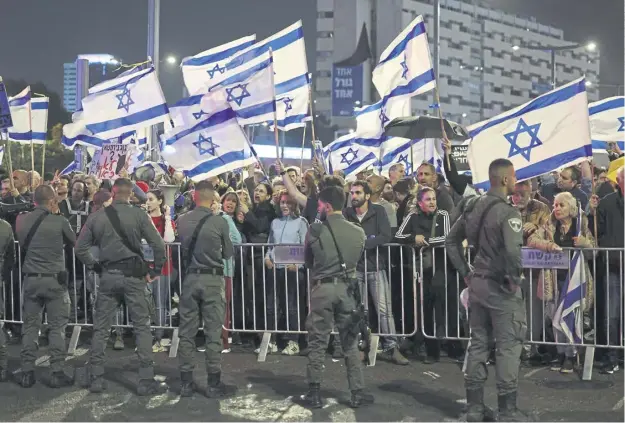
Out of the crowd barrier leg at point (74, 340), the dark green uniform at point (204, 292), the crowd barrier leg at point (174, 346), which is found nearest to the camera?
the dark green uniform at point (204, 292)

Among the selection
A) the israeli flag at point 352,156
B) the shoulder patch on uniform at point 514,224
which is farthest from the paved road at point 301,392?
the israeli flag at point 352,156

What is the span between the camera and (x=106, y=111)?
15.2 m

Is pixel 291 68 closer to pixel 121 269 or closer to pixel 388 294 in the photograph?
pixel 388 294

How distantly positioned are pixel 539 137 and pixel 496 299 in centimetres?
243

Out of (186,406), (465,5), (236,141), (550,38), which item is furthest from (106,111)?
(550,38)

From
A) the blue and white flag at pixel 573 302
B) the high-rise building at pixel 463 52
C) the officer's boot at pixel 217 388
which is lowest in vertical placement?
the officer's boot at pixel 217 388

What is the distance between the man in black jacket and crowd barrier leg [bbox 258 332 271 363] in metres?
1.31

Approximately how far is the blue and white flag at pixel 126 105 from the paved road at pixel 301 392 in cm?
574

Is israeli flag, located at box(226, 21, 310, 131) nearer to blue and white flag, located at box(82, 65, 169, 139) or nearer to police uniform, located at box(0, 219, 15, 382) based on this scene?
blue and white flag, located at box(82, 65, 169, 139)

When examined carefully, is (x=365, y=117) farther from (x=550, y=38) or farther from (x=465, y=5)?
(x=550, y=38)

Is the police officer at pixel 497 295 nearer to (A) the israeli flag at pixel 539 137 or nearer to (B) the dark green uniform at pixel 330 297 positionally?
(B) the dark green uniform at pixel 330 297

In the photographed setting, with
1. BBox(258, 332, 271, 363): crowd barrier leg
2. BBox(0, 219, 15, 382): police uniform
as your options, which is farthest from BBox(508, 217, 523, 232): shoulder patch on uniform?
BBox(0, 219, 15, 382): police uniform

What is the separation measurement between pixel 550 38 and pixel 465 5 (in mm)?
27773

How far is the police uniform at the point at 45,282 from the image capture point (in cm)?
938
